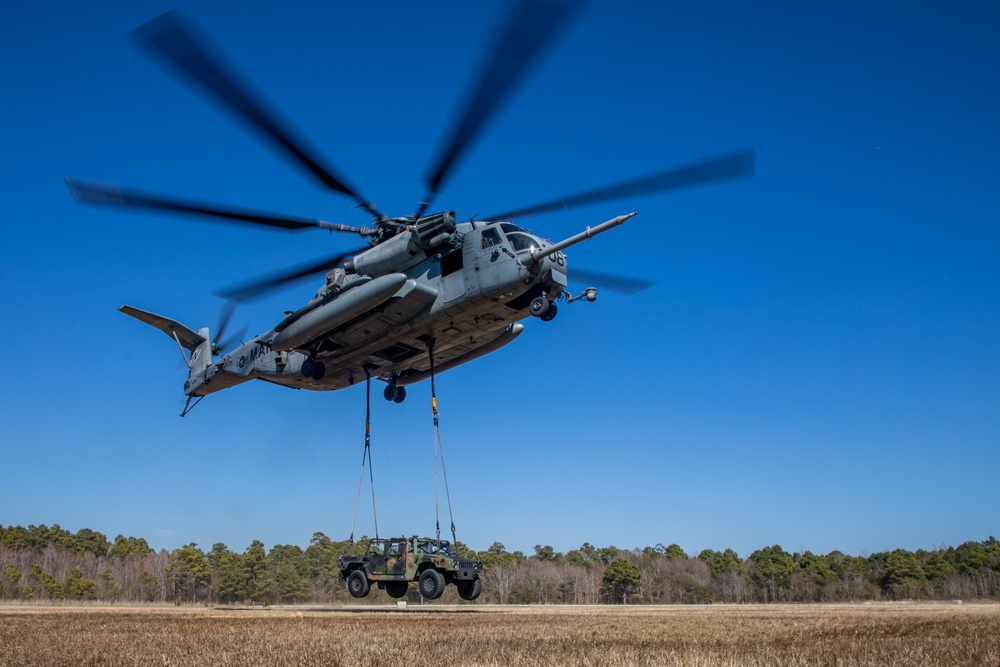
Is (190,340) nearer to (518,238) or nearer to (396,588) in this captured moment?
(396,588)

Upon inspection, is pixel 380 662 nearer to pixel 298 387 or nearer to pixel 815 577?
pixel 298 387

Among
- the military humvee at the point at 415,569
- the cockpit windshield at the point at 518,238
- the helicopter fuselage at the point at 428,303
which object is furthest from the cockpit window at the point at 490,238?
the military humvee at the point at 415,569

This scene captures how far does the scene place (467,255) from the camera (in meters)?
19.4

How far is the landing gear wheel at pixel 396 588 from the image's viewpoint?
19.7 meters

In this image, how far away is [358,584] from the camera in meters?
20.3

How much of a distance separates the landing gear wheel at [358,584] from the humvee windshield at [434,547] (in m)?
2.11

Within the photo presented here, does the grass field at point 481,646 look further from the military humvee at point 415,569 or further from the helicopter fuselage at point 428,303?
the helicopter fuselage at point 428,303

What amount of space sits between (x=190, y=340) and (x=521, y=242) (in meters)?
16.3

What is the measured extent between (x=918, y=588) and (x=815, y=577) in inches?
386

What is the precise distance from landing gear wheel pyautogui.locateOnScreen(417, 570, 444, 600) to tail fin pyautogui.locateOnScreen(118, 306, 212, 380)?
43.2ft

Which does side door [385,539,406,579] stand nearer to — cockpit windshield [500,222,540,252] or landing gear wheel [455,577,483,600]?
landing gear wheel [455,577,483,600]

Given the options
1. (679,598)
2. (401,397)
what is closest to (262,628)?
(401,397)

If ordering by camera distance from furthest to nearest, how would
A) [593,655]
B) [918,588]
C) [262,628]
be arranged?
[918,588]
[262,628]
[593,655]

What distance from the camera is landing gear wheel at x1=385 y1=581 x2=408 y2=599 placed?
19.7m
